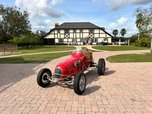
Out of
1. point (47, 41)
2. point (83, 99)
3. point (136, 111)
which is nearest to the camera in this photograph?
point (136, 111)

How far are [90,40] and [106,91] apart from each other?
73.1 meters

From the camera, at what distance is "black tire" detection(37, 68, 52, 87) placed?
8.06 m

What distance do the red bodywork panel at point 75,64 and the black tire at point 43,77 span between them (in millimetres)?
561

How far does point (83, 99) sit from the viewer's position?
21.7 ft

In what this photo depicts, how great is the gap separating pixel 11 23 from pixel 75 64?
43.7 metres

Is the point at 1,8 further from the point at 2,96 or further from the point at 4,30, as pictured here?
the point at 2,96

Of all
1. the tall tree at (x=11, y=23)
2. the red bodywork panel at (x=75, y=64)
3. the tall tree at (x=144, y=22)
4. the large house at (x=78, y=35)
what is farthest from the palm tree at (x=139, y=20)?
the large house at (x=78, y=35)

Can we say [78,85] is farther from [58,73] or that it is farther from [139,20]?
[139,20]

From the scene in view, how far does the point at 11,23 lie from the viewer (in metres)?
49.3

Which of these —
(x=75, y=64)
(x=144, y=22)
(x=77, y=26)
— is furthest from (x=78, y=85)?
(x=77, y=26)

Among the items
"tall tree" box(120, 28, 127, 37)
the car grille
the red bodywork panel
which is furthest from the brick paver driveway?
"tall tree" box(120, 28, 127, 37)

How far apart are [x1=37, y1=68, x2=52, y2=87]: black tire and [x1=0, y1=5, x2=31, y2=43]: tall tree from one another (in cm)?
4335

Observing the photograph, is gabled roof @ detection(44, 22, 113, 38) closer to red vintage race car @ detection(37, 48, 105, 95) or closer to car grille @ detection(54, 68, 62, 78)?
red vintage race car @ detection(37, 48, 105, 95)

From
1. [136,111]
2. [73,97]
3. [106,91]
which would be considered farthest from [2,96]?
[136,111]
